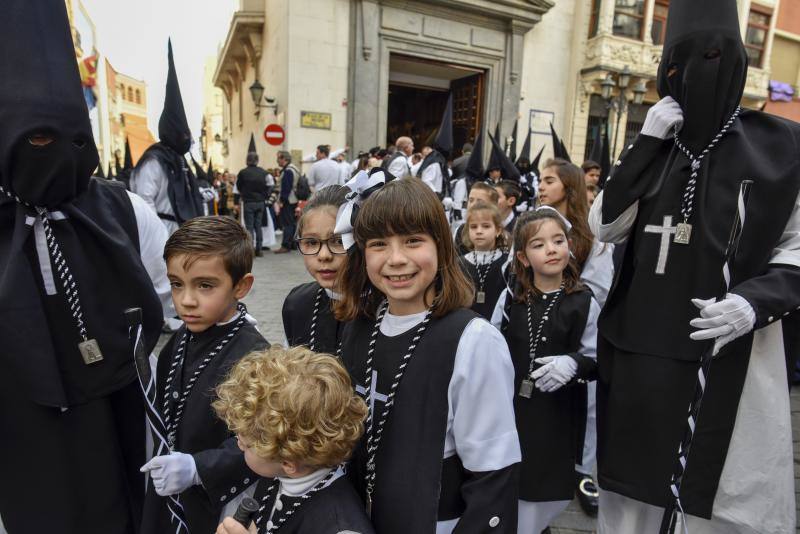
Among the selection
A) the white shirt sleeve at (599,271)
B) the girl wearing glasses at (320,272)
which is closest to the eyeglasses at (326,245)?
the girl wearing glasses at (320,272)

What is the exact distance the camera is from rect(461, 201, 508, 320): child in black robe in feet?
11.4

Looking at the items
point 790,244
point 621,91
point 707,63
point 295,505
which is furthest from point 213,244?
point 621,91

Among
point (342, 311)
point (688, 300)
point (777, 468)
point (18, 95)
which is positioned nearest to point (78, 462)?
point (342, 311)

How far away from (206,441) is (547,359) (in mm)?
1480

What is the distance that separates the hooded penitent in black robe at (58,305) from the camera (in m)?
1.62

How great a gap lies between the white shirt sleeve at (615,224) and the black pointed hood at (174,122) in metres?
4.49

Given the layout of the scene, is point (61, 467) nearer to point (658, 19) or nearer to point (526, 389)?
point (526, 389)

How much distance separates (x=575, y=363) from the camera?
2160 mm

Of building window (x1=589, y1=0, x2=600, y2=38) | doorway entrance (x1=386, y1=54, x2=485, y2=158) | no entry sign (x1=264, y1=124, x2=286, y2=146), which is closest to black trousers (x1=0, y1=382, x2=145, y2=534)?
no entry sign (x1=264, y1=124, x2=286, y2=146)

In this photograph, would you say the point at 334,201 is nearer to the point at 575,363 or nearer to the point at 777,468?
the point at 575,363

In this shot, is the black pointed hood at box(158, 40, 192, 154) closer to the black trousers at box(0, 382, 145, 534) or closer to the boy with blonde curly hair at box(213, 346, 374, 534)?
the black trousers at box(0, 382, 145, 534)

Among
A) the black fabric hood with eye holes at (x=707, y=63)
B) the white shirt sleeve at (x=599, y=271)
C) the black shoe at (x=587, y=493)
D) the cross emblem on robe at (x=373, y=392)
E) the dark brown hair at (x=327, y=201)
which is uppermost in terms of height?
the black fabric hood with eye holes at (x=707, y=63)

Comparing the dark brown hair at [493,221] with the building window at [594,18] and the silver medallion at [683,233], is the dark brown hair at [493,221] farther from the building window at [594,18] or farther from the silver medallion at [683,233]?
the building window at [594,18]

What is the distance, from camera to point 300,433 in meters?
1.21
